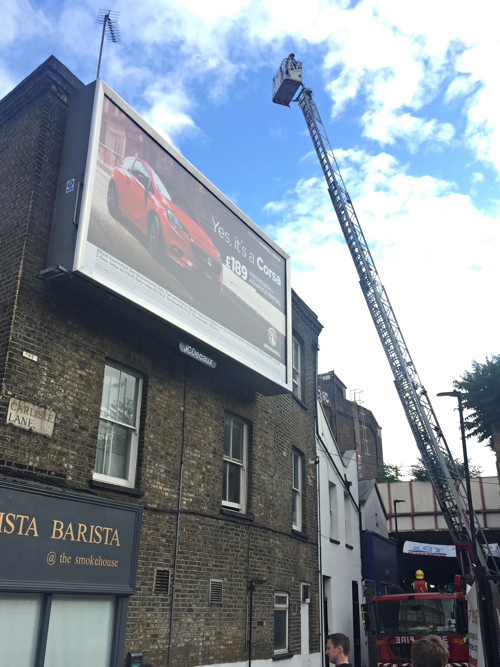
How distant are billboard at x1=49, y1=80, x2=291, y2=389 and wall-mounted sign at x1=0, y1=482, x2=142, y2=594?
10.2 feet

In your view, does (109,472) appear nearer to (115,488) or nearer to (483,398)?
(115,488)

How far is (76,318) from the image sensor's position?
945 centimetres

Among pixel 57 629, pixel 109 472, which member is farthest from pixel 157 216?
pixel 57 629

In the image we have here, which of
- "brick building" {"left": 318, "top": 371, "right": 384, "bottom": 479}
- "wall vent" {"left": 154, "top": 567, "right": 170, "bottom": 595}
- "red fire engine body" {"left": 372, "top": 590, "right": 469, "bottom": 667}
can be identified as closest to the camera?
"wall vent" {"left": 154, "top": 567, "right": 170, "bottom": 595}

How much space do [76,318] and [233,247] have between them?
4.68m

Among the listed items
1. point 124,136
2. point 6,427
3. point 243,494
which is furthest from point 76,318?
point 243,494

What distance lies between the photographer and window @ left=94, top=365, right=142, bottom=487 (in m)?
9.68

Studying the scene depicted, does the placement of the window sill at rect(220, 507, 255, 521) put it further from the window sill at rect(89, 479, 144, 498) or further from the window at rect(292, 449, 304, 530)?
the window at rect(292, 449, 304, 530)

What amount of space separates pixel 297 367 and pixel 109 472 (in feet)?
27.2

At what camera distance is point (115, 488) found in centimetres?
927

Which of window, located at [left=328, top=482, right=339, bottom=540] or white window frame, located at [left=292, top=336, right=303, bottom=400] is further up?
white window frame, located at [left=292, top=336, right=303, bottom=400]

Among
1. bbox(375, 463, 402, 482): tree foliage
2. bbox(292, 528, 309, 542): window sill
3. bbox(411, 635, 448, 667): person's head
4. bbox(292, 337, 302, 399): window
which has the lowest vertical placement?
bbox(411, 635, 448, 667): person's head

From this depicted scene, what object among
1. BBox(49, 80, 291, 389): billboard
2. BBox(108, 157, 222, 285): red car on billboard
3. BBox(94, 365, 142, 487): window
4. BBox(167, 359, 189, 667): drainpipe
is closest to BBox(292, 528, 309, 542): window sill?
BBox(49, 80, 291, 389): billboard

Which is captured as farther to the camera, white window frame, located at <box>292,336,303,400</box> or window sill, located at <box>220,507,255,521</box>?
white window frame, located at <box>292,336,303,400</box>
